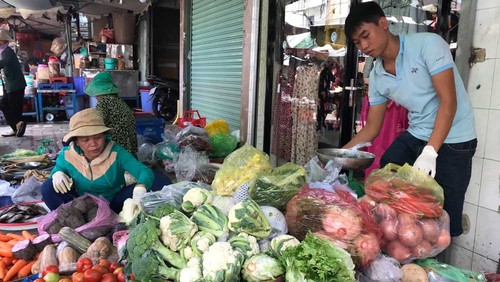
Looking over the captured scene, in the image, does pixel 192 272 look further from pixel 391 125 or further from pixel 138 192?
pixel 391 125

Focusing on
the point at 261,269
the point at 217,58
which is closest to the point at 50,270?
the point at 261,269

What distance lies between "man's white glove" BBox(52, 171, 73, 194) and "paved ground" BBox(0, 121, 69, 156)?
13.7 feet

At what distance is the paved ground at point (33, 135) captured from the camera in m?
7.93

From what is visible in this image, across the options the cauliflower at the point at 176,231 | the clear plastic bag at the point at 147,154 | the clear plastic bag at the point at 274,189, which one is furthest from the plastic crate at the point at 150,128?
the cauliflower at the point at 176,231

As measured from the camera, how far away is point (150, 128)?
7070mm

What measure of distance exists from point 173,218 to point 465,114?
193 centimetres

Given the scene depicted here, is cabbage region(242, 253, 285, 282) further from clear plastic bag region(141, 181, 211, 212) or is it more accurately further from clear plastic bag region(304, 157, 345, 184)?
clear plastic bag region(304, 157, 345, 184)

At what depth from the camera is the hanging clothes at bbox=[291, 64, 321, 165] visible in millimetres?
5043

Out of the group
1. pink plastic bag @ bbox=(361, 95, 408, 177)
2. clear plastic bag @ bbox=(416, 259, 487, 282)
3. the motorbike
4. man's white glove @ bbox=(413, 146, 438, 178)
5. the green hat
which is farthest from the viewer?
the motorbike

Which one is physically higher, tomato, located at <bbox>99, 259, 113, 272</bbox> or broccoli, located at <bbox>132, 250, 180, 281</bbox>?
broccoli, located at <bbox>132, 250, 180, 281</bbox>

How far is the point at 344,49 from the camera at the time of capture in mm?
4719

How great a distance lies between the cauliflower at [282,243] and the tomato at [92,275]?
99 cm

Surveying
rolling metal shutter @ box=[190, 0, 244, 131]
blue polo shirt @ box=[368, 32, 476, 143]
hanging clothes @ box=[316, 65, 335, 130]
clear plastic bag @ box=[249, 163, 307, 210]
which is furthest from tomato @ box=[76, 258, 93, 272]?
rolling metal shutter @ box=[190, 0, 244, 131]

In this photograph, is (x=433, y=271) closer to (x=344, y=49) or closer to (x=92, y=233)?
(x=92, y=233)
